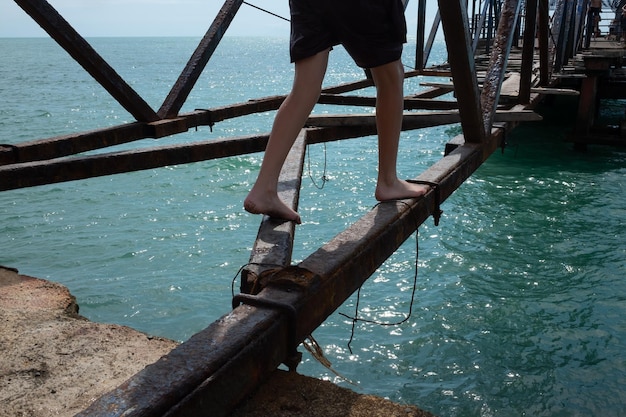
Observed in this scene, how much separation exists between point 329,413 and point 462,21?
2437 mm

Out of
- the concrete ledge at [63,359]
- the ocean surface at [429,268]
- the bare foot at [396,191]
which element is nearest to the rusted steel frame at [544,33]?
the ocean surface at [429,268]

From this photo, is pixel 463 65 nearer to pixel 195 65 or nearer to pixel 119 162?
pixel 119 162

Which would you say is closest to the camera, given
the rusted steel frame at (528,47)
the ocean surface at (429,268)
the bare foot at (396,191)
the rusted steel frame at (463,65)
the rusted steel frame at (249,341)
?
the rusted steel frame at (249,341)

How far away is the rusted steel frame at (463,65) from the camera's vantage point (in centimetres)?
339

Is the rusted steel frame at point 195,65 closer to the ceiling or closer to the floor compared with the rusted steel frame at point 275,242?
closer to the ceiling

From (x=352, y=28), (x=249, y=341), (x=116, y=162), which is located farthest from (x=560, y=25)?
(x=249, y=341)

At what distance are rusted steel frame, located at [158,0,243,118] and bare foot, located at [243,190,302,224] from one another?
2630 mm

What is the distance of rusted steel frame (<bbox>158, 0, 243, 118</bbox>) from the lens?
5.14 meters

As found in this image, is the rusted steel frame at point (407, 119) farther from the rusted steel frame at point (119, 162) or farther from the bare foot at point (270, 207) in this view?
the bare foot at point (270, 207)

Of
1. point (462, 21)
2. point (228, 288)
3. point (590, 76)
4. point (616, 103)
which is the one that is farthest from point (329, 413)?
point (616, 103)

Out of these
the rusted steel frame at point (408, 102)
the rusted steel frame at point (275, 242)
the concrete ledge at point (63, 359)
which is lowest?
the concrete ledge at point (63, 359)

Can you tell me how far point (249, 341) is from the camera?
5.17 ft

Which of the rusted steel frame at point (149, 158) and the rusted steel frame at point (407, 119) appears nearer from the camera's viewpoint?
the rusted steel frame at point (149, 158)

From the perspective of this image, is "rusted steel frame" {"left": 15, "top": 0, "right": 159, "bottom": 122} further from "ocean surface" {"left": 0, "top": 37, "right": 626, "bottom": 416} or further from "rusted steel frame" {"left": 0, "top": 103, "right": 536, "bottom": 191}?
"ocean surface" {"left": 0, "top": 37, "right": 626, "bottom": 416}
